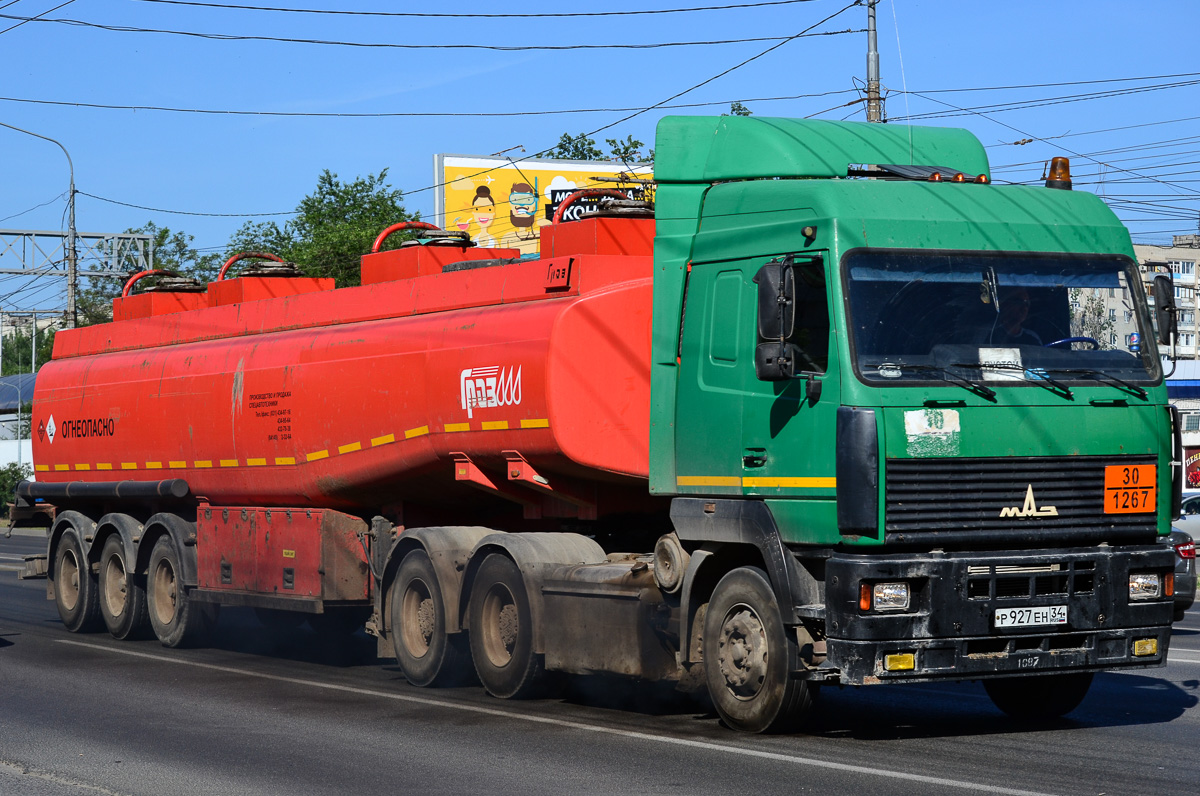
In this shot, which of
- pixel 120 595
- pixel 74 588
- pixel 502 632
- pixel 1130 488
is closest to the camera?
pixel 1130 488

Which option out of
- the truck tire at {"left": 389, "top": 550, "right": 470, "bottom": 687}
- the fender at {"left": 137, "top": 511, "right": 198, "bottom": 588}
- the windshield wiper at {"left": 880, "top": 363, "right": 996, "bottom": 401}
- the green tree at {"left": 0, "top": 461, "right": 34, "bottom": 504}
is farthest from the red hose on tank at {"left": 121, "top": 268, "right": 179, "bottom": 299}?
the green tree at {"left": 0, "top": 461, "right": 34, "bottom": 504}

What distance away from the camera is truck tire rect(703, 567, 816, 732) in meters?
8.75

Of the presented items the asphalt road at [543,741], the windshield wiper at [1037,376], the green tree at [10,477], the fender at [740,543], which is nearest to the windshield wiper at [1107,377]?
the windshield wiper at [1037,376]

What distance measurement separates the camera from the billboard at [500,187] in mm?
44094

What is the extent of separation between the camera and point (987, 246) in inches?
350

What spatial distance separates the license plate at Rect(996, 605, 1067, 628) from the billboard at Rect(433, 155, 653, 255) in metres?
35.8

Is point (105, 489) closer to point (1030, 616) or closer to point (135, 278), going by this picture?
point (135, 278)

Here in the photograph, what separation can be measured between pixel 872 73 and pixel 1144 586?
18.3m

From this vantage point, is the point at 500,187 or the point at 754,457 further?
the point at 500,187

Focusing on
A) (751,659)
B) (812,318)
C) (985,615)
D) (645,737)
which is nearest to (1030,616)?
(985,615)

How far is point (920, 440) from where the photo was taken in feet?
27.1

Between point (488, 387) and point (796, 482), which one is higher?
point (488, 387)

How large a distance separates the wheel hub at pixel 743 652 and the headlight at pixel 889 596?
82 centimetres

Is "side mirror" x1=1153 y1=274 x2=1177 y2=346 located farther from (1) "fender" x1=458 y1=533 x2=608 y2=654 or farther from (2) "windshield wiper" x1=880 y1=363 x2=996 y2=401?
(1) "fender" x1=458 y1=533 x2=608 y2=654
